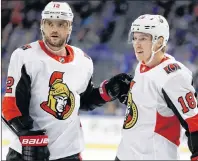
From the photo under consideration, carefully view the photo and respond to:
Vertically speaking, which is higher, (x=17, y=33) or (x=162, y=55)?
(x=162, y=55)

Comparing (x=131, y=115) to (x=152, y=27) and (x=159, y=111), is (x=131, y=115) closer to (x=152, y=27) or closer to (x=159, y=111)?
(x=159, y=111)

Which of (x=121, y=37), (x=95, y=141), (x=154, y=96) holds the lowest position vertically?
(x=95, y=141)

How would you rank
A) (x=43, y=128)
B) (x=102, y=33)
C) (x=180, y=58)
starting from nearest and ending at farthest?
(x=43, y=128)
(x=180, y=58)
(x=102, y=33)

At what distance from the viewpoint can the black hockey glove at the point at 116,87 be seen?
267cm

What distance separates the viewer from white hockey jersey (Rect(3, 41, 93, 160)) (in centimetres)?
242

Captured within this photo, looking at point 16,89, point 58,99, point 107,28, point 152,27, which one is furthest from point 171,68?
point 107,28

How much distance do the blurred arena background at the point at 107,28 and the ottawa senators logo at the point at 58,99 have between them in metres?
3.06

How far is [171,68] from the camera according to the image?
2.28m

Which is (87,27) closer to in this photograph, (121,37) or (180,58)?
(121,37)

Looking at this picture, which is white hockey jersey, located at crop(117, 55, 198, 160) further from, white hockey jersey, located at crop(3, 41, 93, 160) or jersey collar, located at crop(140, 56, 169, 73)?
white hockey jersey, located at crop(3, 41, 93, 160)

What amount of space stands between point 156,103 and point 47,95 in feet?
1.75

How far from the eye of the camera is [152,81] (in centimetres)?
229

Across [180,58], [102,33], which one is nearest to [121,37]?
[102,33]

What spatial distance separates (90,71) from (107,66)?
11.2 feet
